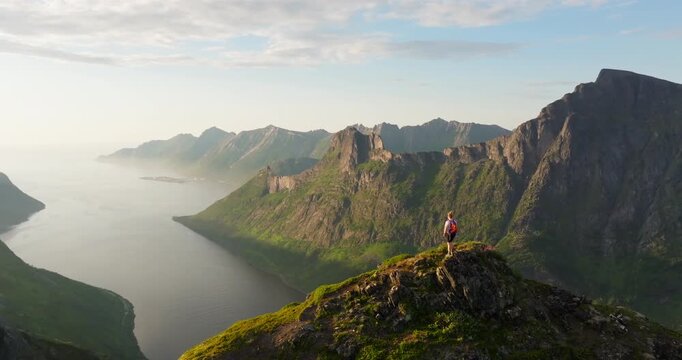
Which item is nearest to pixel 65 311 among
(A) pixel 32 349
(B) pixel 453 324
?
(A) pixel 32 349

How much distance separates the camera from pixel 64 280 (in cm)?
17175

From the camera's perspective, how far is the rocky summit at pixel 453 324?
4409cm

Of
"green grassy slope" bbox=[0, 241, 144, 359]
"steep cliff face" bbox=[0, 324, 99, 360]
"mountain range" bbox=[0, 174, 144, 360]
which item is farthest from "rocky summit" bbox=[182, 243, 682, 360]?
"green grassy slope" bbox=[0, 241, 144, 359]

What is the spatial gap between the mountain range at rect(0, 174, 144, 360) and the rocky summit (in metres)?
70.8

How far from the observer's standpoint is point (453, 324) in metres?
45.8

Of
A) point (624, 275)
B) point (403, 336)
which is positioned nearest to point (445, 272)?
point (403, 336)

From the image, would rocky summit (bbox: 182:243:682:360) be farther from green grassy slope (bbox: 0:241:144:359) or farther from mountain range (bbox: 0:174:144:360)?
green grassy slope (bbox: 0:241:144:359)

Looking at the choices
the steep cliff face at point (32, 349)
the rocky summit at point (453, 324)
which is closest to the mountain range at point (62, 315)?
the steep cliff face at point (32, 349)

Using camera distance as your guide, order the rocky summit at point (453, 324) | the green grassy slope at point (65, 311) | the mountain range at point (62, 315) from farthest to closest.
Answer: the green grassy slope at point (65, 311) → the mountain range at point (62, 315) → the rocky summit at point (453, 324)

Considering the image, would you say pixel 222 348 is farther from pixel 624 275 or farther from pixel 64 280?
pixel 624 275

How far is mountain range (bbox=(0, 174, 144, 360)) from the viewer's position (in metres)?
106

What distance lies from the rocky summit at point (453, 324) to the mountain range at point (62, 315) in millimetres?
70755

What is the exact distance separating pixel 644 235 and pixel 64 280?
226381mm

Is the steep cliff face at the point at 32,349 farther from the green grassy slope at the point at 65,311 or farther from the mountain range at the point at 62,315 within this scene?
the green grassy slope at the point at 65,311
